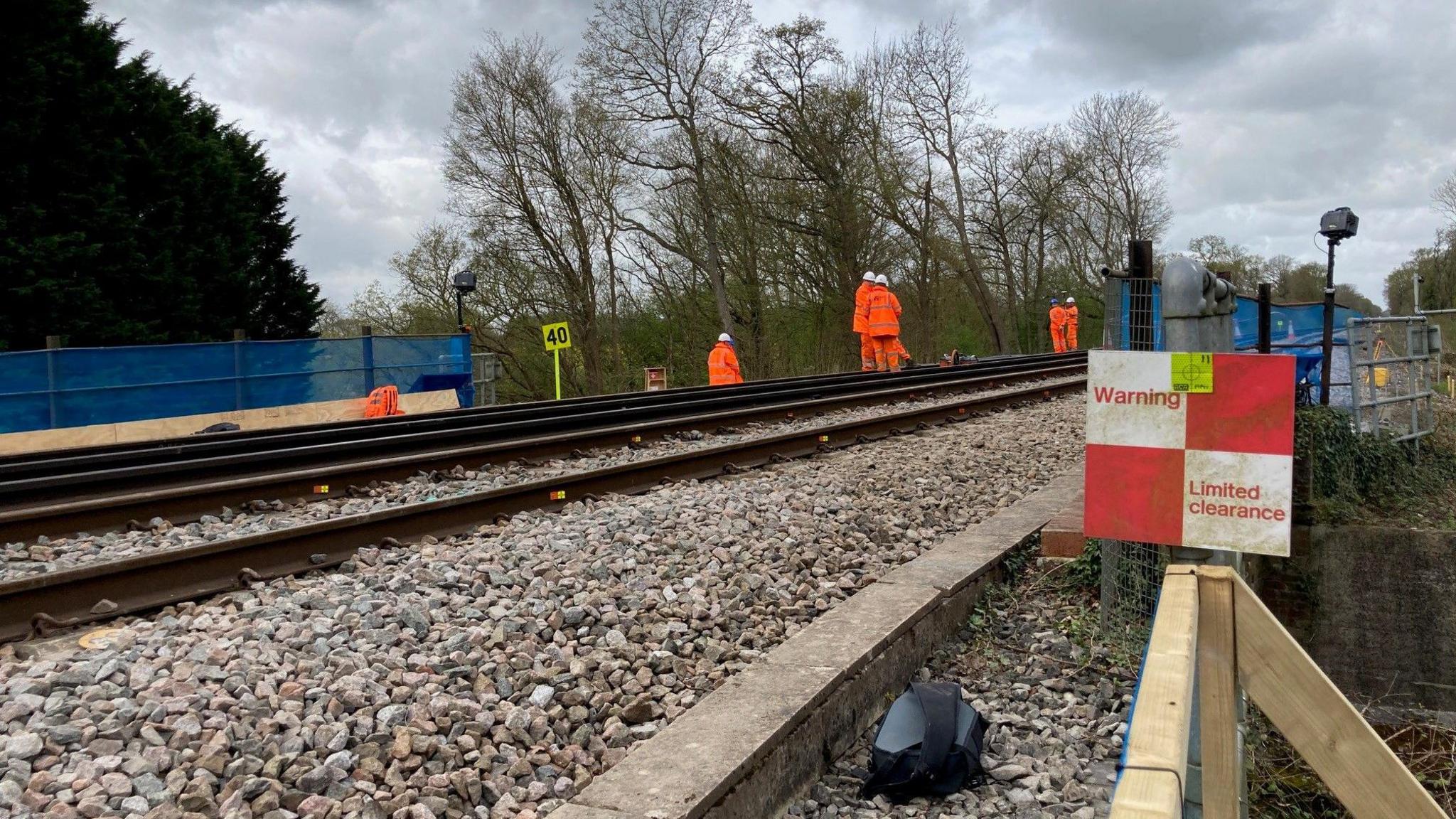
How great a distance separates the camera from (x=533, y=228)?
33.1 meters

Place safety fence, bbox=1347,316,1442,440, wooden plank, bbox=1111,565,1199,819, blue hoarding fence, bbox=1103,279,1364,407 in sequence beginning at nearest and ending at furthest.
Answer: wooden plank, bbox=1111,565,1199,819 → blue hoarding fence, bbox=1103,279,1364,407 → safety fence, bbox=1347,316,1442,440

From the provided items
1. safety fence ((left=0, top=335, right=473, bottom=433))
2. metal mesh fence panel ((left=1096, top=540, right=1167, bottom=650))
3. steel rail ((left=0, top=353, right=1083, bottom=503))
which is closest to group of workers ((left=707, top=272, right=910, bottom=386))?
safety fence ((left=0, top=335, right=473, bottom=433))

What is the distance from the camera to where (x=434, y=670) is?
3598 mm

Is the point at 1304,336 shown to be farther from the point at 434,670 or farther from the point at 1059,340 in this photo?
the point at 1059,340

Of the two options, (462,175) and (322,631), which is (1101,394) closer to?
(322,631)

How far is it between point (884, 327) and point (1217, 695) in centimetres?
1750

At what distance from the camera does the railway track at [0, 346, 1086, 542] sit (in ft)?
20.7

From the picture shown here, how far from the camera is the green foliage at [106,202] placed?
22.2 meters

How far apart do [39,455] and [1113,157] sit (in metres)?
44.8

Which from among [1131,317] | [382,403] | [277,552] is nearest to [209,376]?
[382,403]

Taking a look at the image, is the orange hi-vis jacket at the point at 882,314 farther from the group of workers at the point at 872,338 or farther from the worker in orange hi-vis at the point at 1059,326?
the worker in orange hi-vis at the point at 1059,326

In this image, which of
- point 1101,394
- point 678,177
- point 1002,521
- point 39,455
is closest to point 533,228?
point 678,177

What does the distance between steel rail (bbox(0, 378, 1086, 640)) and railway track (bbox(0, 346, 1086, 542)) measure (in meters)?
1.62

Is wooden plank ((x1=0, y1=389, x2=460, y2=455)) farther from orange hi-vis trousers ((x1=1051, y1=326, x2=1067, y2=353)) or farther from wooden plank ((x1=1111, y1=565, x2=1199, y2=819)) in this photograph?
orange hi-vis trousers ((x1=1051, y1=326, x2=1067, y2=353))
